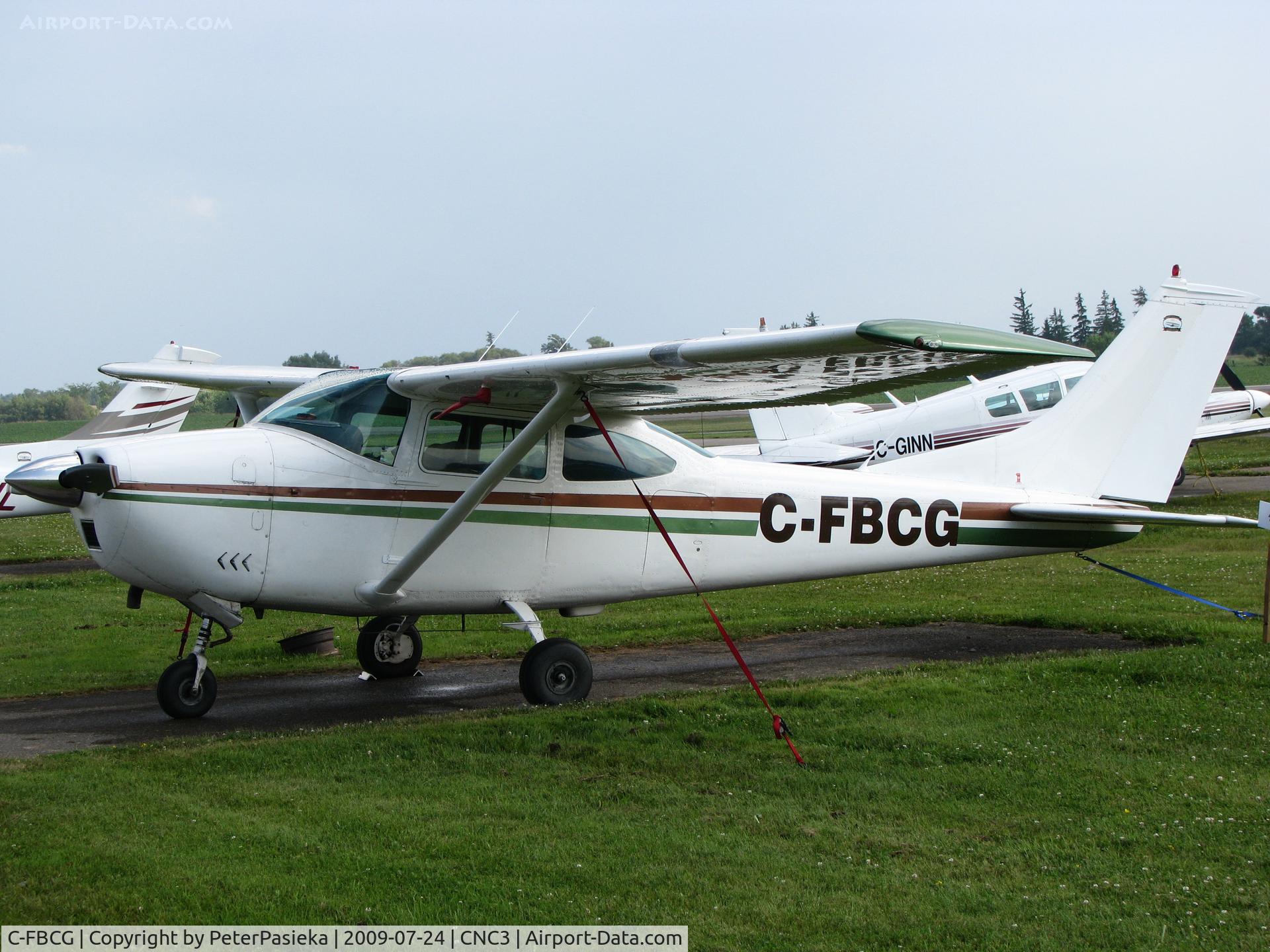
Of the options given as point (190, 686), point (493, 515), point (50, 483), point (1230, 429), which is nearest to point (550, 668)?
point (493, 515)

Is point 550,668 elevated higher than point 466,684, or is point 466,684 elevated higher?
point 550,668

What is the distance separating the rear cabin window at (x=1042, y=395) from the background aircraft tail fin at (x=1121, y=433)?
481 inches

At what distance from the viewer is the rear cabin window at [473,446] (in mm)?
8539

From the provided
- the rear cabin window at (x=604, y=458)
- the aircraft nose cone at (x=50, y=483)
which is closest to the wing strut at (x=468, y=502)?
the rear cabin window at (x=604, y=458)

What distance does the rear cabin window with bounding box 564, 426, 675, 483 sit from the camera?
8953 mm

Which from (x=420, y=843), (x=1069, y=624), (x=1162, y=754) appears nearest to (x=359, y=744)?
(x=420, y=843)

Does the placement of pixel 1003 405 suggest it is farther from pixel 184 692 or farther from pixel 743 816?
pixel 743 816

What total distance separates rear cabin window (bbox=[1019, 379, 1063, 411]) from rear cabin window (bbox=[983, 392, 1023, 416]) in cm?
20

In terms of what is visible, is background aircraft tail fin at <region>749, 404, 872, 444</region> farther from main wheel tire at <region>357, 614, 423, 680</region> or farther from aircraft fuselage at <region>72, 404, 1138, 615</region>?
main wheel tire at <region>357, 614, 423, 680</region>

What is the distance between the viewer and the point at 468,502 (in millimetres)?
7906

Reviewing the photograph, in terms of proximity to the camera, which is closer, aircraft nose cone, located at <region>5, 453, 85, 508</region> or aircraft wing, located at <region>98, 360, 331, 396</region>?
aircraft nose cone, located at <region>5, 453, 85, 508</region>

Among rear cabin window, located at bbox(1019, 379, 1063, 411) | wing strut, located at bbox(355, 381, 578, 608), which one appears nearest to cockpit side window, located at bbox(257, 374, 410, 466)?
wing strut, located at bbox(355, 381, 578, 608)

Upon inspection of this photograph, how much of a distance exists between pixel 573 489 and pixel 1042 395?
1644 cm

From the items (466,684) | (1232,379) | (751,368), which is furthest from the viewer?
(1232,379)
